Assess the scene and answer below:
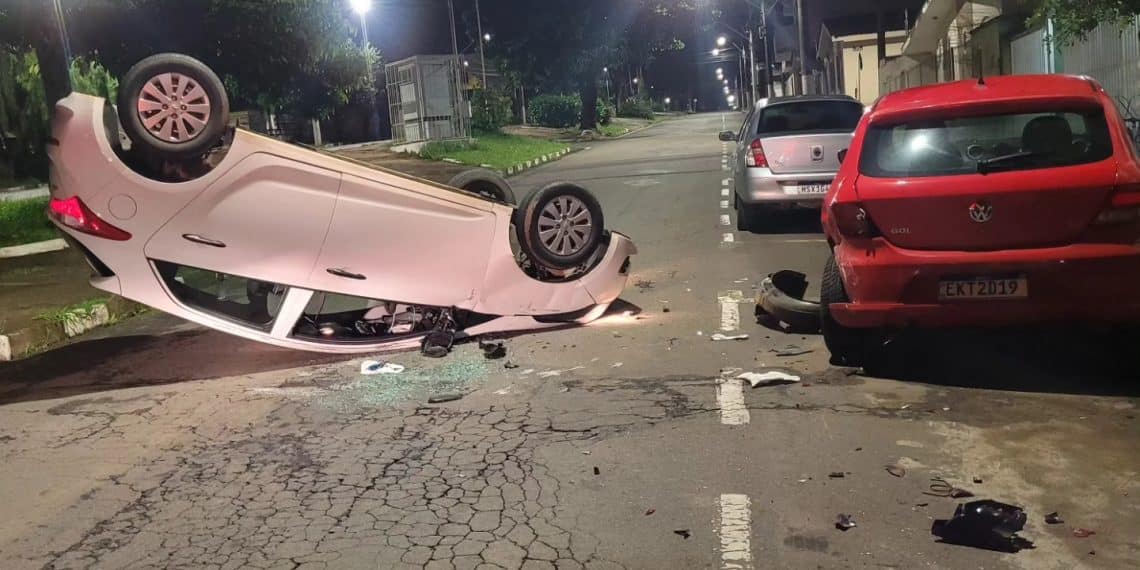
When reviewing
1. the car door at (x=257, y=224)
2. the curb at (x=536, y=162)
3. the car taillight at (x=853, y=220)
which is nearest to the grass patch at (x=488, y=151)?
the curb at (x=536, y=162)

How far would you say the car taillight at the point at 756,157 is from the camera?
39.5 feet

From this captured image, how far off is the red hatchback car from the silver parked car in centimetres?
565

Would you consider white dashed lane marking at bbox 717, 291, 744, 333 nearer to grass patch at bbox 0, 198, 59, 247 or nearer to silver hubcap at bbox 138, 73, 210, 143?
silver hubcap at bbox 138, 73, 210, 143

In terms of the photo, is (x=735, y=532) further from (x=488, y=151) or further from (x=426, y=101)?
(x=426, y=101)

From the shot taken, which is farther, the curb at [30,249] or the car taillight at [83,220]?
the curb at [30,249]

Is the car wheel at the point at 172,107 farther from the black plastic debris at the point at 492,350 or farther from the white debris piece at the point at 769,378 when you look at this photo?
the white debris piece at the point at 769,378

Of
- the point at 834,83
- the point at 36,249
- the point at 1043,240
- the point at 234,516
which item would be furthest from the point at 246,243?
the point at 834,83

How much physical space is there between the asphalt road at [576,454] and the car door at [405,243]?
61cm

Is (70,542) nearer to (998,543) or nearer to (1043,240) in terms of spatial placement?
(998,543)

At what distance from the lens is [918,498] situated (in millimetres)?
4223

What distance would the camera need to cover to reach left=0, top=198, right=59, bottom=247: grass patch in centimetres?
1512

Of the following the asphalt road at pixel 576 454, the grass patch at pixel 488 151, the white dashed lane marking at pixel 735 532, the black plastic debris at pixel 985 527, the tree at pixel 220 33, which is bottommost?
the black plastic debris at pixel 985 527

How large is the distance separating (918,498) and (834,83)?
51.4 meters

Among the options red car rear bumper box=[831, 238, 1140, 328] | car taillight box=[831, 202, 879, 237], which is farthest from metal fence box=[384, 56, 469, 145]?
Result: red car rear bumper box=[831, 238, 1140, 328]
